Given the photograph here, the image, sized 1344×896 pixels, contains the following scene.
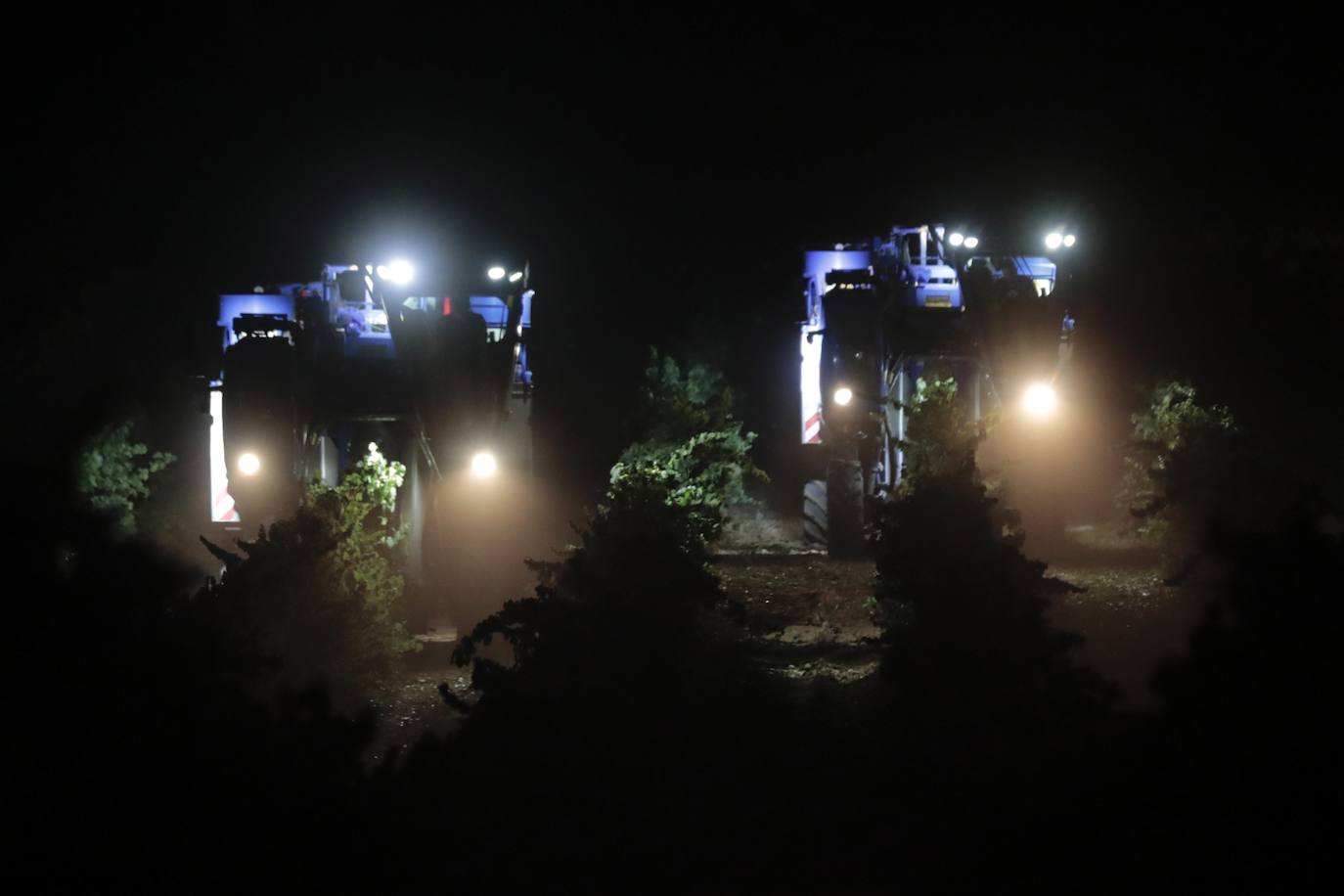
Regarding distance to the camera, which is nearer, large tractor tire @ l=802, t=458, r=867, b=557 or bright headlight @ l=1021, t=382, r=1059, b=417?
bright headlight @ l=1021, t=382, r=1059, b=417

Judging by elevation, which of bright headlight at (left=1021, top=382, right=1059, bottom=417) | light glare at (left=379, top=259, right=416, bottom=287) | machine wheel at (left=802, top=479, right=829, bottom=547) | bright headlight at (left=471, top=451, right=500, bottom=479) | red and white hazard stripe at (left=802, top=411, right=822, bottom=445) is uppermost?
light glare at (left=379, top=259, right=416, bottom=287)

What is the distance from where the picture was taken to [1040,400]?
15.8 meters

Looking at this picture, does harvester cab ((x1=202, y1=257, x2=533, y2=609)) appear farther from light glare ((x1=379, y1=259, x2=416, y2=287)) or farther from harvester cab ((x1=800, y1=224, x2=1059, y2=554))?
harvester cab ((x1=800, y1=224, x2=1059, y2=554))

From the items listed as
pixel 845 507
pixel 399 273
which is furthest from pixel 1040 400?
pixel 399 273

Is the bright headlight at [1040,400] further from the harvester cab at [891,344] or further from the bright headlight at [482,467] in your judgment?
the bright headlight at [482,467]

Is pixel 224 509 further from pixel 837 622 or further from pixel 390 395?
pixel 837 622

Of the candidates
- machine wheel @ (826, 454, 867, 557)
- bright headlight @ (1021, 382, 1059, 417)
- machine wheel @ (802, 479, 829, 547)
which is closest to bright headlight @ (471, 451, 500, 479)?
machine wheel @ (826, 454, 867, 557)

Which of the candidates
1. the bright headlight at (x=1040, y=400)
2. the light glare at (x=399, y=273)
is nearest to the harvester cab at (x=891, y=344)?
the bright headlight at (x=1040, y=400)

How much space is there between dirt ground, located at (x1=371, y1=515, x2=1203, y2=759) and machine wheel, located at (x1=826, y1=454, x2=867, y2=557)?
1.59ft

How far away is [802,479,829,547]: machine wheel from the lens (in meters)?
19.7

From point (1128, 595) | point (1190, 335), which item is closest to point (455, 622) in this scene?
point (1128, 595)

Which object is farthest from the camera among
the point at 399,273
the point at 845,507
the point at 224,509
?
the point at 845,507

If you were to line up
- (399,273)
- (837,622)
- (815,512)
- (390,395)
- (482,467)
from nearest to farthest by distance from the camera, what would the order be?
(837,622)
(482,467)
(390,395)
(399,273)
(815,512)

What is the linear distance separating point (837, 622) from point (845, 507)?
461cm
